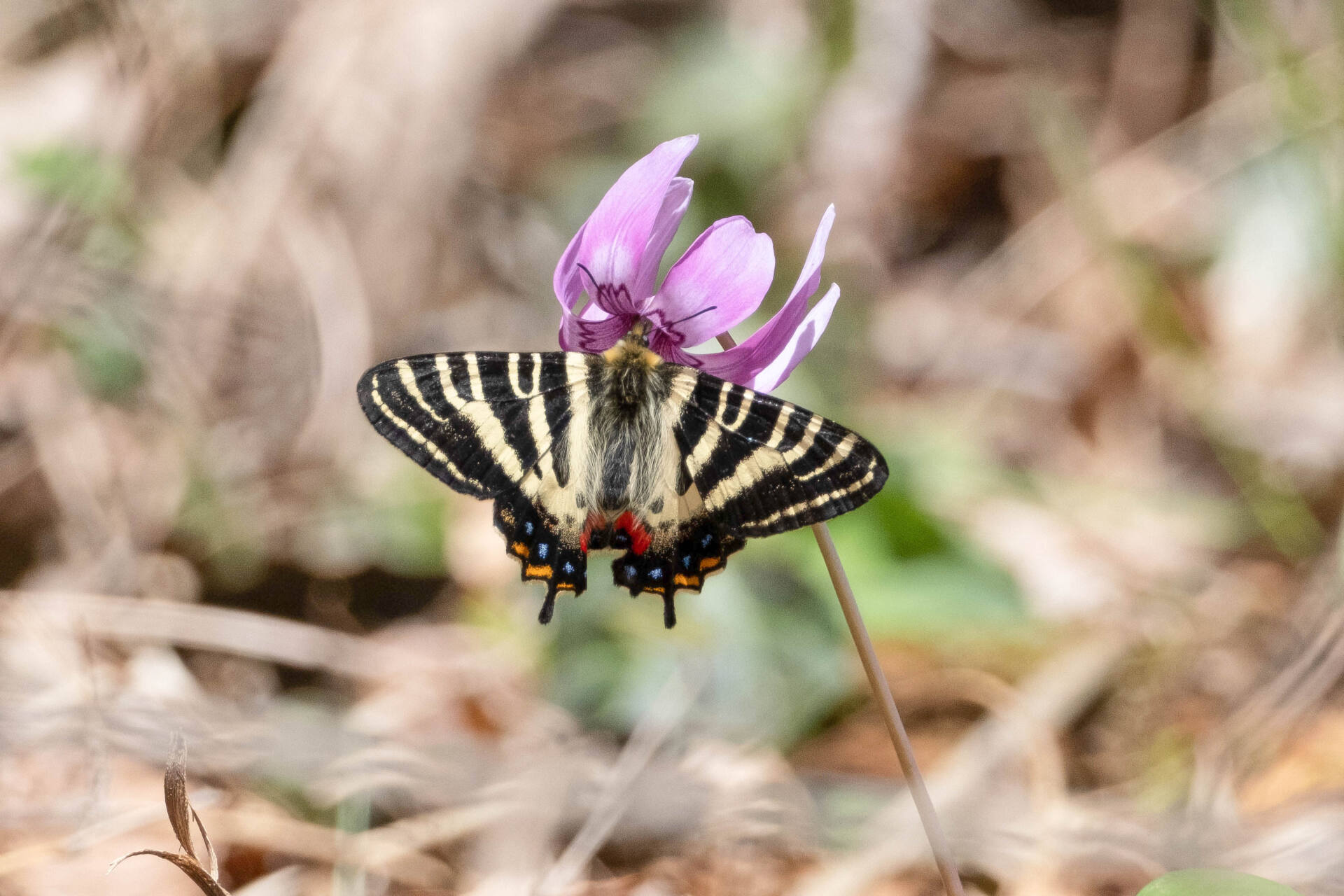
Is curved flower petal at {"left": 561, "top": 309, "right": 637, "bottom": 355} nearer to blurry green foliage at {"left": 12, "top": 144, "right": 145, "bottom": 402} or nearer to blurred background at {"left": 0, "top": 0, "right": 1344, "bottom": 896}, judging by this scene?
blurred background at {"left": 0, "top": 0, "right": 1344, "bottom": 896}

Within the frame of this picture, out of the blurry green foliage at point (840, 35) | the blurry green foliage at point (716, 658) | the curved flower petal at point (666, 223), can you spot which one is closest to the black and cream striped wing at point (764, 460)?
the curved flower petal at point (666, 223)

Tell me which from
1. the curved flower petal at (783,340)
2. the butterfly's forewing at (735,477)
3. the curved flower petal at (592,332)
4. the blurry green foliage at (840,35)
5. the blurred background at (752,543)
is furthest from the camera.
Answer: the blurry green foliage at (840,35)

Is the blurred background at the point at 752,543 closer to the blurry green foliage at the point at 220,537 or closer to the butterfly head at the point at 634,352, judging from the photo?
the blurry green foliage at the point at 220,537

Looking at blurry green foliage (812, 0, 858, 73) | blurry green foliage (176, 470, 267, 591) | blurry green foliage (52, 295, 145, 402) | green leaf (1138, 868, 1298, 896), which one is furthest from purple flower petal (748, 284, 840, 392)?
blurry green foliage (52, 295, 145, 402)

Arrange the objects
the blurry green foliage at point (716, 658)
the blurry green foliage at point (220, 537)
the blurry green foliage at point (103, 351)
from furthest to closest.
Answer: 1. the blurry green foliage at point (103, 351)
2. the blurry green foliage at point (220, 537)
3. the blurry green foliage at point (716, 658)

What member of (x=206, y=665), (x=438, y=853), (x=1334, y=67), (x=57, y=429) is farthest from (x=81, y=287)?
(x=1334, y=67)

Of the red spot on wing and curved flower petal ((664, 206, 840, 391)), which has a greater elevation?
curved flower petal ((664, 206, 840, 391))
